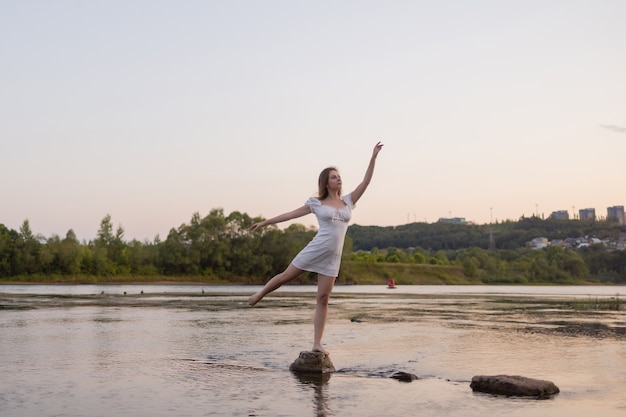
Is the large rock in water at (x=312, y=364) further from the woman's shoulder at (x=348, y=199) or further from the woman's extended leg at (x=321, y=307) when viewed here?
the woman's shoulder at (x=348, y=199)

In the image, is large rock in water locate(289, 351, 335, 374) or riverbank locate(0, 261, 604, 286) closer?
large rock in water locate(289, 351, 335, 374)

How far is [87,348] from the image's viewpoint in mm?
12273

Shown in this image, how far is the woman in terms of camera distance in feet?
30.3

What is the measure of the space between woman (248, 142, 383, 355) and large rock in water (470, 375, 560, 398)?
7.68ft

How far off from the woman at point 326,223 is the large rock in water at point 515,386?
234cm

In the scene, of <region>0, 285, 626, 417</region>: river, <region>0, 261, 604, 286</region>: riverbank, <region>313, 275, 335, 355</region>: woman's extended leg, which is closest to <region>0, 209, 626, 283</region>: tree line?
<region>0, 261, 604, 286</region>: riverbank

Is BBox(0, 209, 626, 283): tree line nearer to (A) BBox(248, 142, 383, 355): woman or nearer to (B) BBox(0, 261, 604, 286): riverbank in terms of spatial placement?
(B) BBox(0, 261, 604, 286): riverbank

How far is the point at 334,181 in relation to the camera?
30.8 ft

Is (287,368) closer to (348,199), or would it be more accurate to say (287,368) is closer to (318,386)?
(318,386)

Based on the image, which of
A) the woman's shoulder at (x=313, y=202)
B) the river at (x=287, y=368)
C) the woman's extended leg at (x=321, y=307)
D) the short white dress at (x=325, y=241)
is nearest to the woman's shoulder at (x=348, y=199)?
the short white dress at (x=325, y=241)

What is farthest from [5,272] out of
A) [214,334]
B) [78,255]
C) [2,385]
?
[2,385]

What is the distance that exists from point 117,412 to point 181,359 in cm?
426

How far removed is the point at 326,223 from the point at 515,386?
9.74ft

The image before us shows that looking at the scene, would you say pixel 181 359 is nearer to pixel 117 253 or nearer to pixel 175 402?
pixel 175 402
